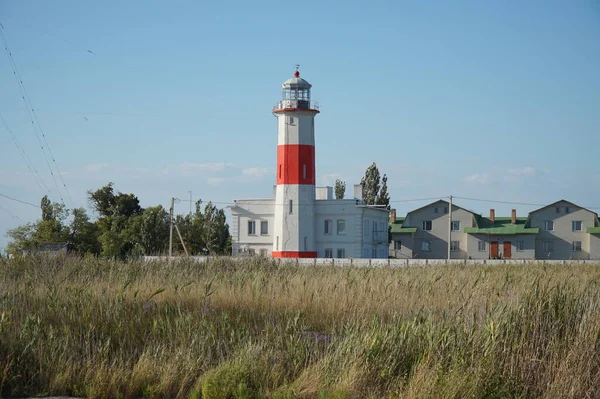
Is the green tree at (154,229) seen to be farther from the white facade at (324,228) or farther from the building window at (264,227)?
the building window at (264,227)

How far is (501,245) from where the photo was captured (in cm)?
7019

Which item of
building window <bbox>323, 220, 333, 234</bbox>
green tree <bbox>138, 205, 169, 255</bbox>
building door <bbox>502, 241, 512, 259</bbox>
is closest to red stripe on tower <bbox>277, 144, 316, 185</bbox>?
building window <bbox>323, 220, 333, 234</bbox>

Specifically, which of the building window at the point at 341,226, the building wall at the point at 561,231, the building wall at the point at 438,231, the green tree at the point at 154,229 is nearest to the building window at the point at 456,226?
the building wall at the point at 438,231

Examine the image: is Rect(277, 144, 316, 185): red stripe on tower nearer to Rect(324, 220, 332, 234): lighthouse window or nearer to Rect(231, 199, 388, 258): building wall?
Rect(231, 199, 388, 258): building wall

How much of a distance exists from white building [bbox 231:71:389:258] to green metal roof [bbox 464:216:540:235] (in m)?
14.0

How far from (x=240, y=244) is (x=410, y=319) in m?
46.1

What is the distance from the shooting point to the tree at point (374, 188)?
7550cm

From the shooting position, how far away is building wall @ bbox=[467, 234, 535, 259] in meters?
69.1

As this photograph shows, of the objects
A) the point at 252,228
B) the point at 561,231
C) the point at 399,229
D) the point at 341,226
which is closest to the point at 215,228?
the point at 252,228

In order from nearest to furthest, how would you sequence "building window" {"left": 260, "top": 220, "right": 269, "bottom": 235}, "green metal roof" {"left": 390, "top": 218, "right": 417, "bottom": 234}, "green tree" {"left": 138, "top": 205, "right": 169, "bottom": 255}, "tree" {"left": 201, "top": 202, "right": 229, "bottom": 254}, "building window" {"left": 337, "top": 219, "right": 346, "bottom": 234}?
"building window" {"left": 337, "top": 219, "right": 346, "bottom": 234} → "green tree" {"left": 138, "top": 205, "right": 169, "bottom": 255} → "building window" {"left": 260, "top": 220, "right": 269, "bottom": 235} → "tree" {"left": 201, "top": 202, "right": 229, "bottom": 254} → "green metal roof" {"left": 390, "top": 218, "right": 417, "bottom": 234}

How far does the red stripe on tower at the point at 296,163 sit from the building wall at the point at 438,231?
67.0 feet

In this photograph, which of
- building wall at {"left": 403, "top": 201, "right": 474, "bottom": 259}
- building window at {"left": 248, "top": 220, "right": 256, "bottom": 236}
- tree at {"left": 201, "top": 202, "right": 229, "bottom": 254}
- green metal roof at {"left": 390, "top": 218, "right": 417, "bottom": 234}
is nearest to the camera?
building window at {"left": 248, "top": 220, "right": 256, "bottom": 236}

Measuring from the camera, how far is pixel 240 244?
5850 centimetres

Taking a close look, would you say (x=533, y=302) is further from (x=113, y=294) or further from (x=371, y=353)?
(x=113, y=294)
